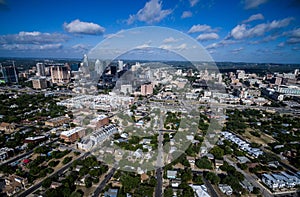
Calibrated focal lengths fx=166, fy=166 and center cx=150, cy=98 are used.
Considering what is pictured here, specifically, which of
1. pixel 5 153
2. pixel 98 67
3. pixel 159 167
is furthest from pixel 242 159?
pixel 98 67

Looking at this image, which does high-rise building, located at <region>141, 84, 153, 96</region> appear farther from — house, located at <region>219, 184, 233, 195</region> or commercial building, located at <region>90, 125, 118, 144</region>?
house, located at <region>219, 184, 233, 195</region>

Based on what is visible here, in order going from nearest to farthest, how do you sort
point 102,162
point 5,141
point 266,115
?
point 102,162
point 5,141
point 266,115

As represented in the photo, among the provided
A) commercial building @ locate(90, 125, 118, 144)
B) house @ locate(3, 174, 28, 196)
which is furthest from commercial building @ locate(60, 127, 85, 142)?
house @ locate(3, 174, 28, 196)

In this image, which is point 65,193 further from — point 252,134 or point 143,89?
point 143,89

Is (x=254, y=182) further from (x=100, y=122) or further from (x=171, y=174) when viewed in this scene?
(x=100, y=122)

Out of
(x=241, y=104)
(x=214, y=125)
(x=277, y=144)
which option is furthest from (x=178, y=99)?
(x=277, y=144)

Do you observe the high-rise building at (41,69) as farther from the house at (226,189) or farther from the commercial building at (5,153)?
the house at (226,189)

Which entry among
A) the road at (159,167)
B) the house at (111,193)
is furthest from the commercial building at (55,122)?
the house at (111,193)
